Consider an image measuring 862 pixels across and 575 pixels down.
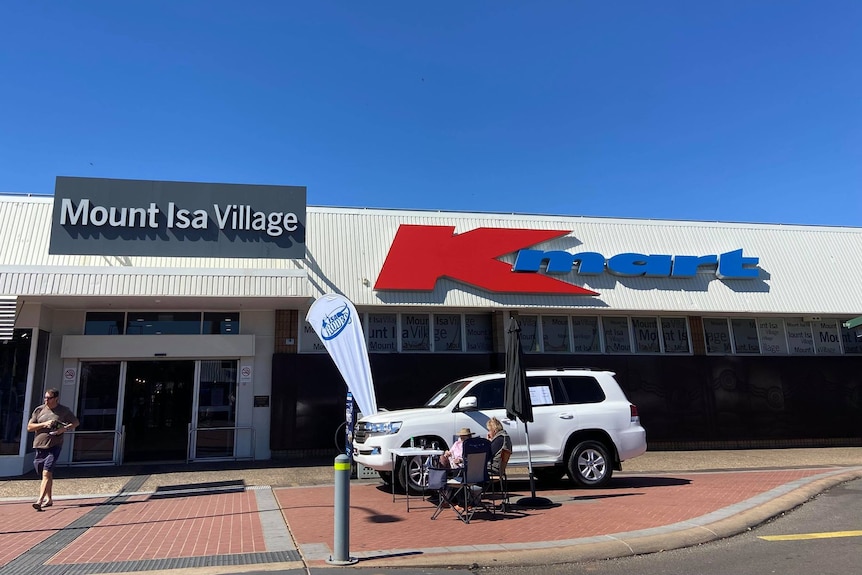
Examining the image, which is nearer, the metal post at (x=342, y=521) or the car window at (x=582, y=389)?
the metal post at (x=342, y=521)

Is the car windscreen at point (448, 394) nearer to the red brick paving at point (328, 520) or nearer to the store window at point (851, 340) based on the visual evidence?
the red brick paving at point (328, 520)

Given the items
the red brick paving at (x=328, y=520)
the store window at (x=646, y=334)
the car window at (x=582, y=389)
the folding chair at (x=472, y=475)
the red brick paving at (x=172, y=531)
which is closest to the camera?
the red brick paving at (x=172, y=531)

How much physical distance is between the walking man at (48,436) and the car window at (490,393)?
6466 mm

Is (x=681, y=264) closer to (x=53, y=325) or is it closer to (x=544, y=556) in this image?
(x=544, y=556)

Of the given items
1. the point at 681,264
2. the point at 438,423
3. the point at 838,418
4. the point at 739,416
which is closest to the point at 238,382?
the point at 438,423

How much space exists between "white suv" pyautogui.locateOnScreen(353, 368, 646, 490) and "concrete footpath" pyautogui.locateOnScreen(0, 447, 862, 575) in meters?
0.49

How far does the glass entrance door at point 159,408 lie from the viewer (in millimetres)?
14039

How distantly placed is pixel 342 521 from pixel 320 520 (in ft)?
7.01

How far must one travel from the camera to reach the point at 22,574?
5605 millimetres

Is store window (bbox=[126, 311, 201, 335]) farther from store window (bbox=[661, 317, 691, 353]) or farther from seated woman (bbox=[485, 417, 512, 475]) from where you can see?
store window (bbox=[661, 317, 691, 353])

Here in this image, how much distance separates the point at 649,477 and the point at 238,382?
30.8ft

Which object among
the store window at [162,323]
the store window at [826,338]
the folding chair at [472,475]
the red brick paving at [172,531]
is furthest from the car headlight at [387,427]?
the store window at [826,338]

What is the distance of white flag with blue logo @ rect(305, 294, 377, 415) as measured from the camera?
11258 millimetres

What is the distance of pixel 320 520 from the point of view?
7.80 meters
